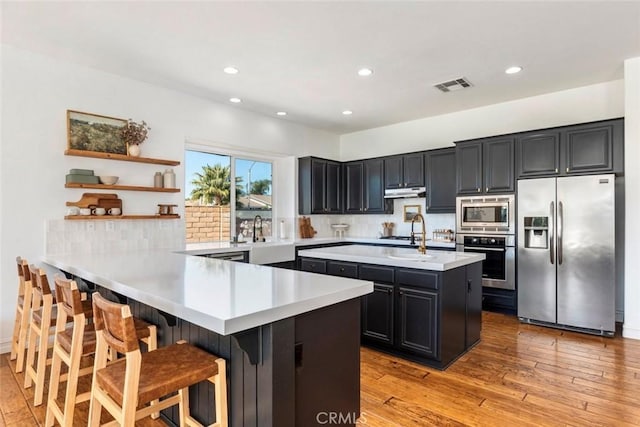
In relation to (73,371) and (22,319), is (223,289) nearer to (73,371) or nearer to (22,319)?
(73,371)

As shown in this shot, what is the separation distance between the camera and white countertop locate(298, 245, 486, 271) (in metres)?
2.88

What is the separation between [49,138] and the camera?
134 inches

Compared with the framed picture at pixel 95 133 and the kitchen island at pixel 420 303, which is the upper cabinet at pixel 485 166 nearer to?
the kitchen island at pixel 420 303

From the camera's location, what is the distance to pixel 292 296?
1.55m

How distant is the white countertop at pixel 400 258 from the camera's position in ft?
9.44

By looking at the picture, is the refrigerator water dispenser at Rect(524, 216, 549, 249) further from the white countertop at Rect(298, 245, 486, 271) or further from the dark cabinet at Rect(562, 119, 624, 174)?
the white countertop at Rect(298, 245, 486, 271)

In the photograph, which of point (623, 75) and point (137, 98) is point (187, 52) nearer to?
point (137, 98)

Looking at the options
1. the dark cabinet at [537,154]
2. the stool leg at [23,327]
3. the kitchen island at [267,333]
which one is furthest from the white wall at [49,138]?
the dark cabinet at [537,154]

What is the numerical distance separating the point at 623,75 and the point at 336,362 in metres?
4.50

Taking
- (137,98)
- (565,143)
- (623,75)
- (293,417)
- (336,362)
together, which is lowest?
(293,417)

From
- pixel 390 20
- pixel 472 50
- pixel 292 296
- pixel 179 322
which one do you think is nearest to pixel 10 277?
pixel 179 322

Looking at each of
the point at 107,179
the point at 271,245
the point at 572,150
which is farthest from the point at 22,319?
the point at 572,150

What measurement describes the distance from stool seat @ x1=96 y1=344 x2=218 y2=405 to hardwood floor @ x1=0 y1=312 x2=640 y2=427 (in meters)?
0.87

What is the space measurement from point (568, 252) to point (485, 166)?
1374 mm
